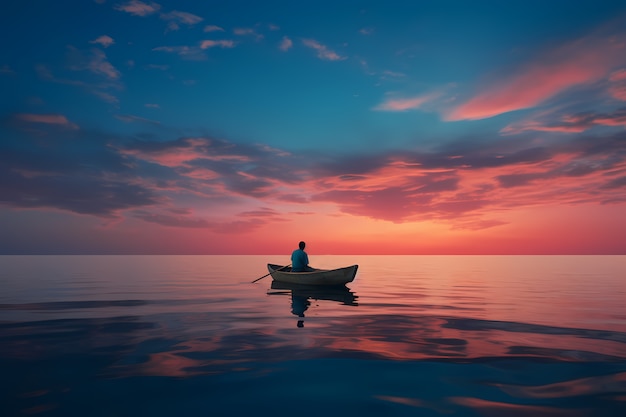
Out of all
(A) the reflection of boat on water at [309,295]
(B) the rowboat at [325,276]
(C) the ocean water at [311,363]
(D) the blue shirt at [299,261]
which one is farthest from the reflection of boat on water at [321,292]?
(C) the ocean water at [311,363]

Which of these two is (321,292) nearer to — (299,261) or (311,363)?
(299,261)

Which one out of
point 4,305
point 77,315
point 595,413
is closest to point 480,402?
point 595,413

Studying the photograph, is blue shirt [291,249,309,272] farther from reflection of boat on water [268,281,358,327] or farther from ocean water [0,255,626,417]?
ocean water [0,255,626,417]

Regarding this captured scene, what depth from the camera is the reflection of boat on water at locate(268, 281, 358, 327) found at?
19242 millimetres

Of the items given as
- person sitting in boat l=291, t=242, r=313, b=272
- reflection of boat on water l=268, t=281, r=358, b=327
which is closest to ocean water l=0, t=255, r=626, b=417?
reflection of boat on water l=268, t=281, r=358, b=327

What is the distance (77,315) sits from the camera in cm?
1675

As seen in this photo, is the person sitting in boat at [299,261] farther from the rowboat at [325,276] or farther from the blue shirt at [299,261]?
the rowboat at [325,276]

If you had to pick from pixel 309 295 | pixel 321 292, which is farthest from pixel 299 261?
pixel 309 295

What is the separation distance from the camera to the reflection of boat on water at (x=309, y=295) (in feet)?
63.1

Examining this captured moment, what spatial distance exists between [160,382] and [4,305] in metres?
17.4

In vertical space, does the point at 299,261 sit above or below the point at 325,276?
above

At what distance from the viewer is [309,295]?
976 inches

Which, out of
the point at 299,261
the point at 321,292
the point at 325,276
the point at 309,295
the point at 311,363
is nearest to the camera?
the point at 311,363

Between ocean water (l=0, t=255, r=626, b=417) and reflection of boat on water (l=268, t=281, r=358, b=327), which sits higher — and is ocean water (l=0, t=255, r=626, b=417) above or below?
below
